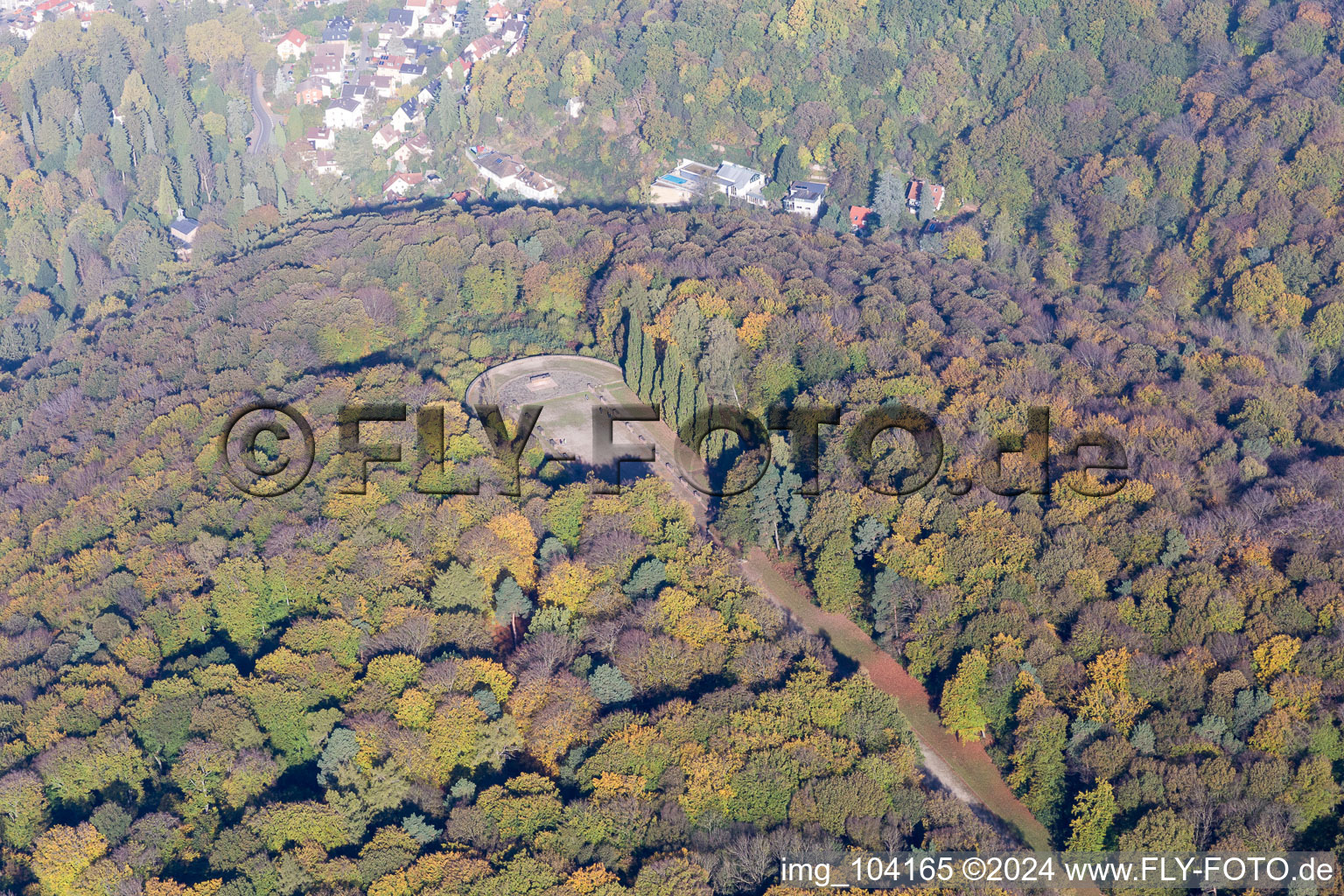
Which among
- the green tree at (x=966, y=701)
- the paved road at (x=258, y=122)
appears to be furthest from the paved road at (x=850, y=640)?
Result: the paved road at (x=258, y=122)

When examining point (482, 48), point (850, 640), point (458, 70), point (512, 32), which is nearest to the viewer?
point (850, 640)

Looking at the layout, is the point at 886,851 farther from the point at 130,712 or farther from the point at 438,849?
the point at 130,712

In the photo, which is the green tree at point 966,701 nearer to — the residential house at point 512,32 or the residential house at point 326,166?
the residential house at point 326,166

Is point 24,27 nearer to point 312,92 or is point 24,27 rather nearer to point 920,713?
point 312,92

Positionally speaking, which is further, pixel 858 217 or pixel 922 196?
pixel 922 196

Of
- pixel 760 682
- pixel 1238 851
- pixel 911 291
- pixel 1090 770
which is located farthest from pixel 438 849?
pixel 911 291

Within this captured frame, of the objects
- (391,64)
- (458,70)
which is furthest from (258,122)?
(458,70)
